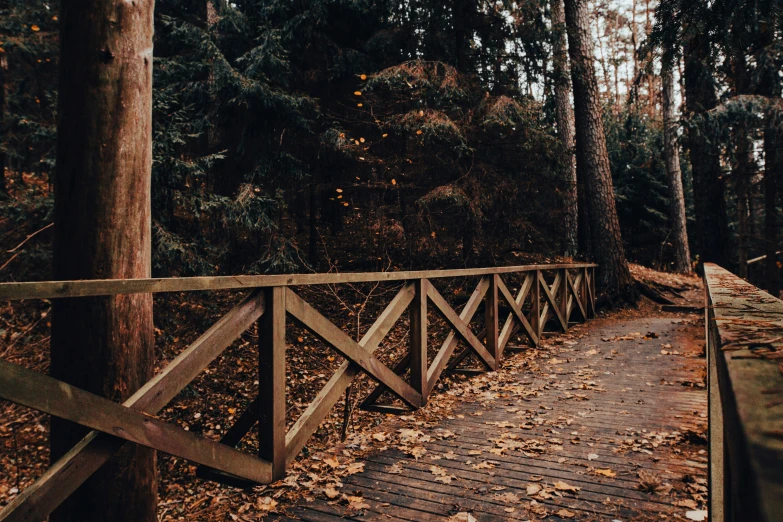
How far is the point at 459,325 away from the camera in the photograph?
19.4ft

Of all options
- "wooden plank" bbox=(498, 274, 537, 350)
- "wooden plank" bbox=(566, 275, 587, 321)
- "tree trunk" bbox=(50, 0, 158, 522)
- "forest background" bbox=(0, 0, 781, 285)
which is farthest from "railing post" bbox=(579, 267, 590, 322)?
"tree trunk" bbox=(50, 0, 158, 522)

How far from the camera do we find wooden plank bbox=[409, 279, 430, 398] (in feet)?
16.8

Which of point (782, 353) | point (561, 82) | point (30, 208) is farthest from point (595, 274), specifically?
point (782, 353)

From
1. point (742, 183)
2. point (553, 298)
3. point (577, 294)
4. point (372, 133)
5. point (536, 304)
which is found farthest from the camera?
point (372, 133)

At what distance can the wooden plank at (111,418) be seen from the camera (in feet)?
6.66

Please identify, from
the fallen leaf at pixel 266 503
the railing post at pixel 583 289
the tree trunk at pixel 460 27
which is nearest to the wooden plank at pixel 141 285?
the fallen leaf at pixel 266 503

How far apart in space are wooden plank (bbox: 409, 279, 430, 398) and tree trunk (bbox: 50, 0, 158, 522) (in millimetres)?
2620

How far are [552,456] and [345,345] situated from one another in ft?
5.74

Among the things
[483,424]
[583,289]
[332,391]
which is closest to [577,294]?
[583,289]

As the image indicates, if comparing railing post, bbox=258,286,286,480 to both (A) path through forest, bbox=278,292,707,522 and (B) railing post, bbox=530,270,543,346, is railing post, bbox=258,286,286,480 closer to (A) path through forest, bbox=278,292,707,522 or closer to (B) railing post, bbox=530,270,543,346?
(A) path through forest, bbox=278,292,707,522

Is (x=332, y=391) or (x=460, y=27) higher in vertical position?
(x=460, y=27)

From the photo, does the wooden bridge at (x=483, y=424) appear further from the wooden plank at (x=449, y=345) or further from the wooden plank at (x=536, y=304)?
the wooden plank at (x=536, y=304)

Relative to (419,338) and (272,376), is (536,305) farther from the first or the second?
(272,376)

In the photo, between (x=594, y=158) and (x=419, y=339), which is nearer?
(x=419, y=339)
